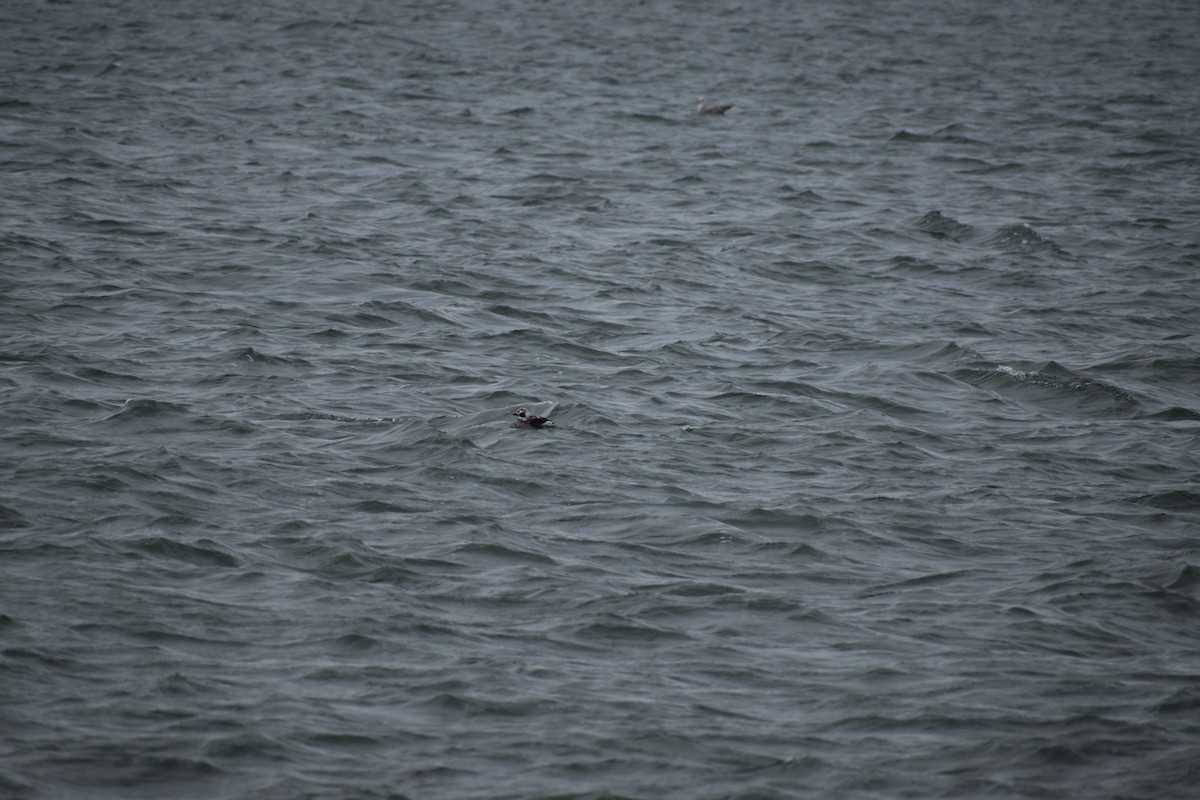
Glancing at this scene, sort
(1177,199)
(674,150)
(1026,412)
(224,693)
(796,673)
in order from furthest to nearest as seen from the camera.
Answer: (674,150) → (1177,199) → (1026,412) → (796,673) → (224,693)

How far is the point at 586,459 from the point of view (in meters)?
12.8

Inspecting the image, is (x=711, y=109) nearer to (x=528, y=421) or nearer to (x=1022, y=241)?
(x=1022, y=241)

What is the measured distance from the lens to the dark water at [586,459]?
336 inches

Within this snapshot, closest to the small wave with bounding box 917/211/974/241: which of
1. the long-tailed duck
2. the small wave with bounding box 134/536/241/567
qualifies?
the long-tailed duck

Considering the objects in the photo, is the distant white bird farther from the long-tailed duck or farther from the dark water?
the long-tailed duck

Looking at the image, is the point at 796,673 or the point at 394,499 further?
the point at 394,499

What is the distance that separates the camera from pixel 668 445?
43.6ft

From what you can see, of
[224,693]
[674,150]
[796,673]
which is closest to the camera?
[224,693]

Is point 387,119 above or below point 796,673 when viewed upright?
above

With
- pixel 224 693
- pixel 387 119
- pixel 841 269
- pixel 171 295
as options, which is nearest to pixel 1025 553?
pixel 224 693

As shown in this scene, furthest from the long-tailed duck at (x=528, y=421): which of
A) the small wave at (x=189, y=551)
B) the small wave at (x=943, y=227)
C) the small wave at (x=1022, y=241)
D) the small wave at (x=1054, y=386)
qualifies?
the small wave at (x=943, y=227)

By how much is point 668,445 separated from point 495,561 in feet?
10.2

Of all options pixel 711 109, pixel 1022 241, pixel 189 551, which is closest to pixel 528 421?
pixel 189 551

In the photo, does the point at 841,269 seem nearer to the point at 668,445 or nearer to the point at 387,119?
the point at 668,445
